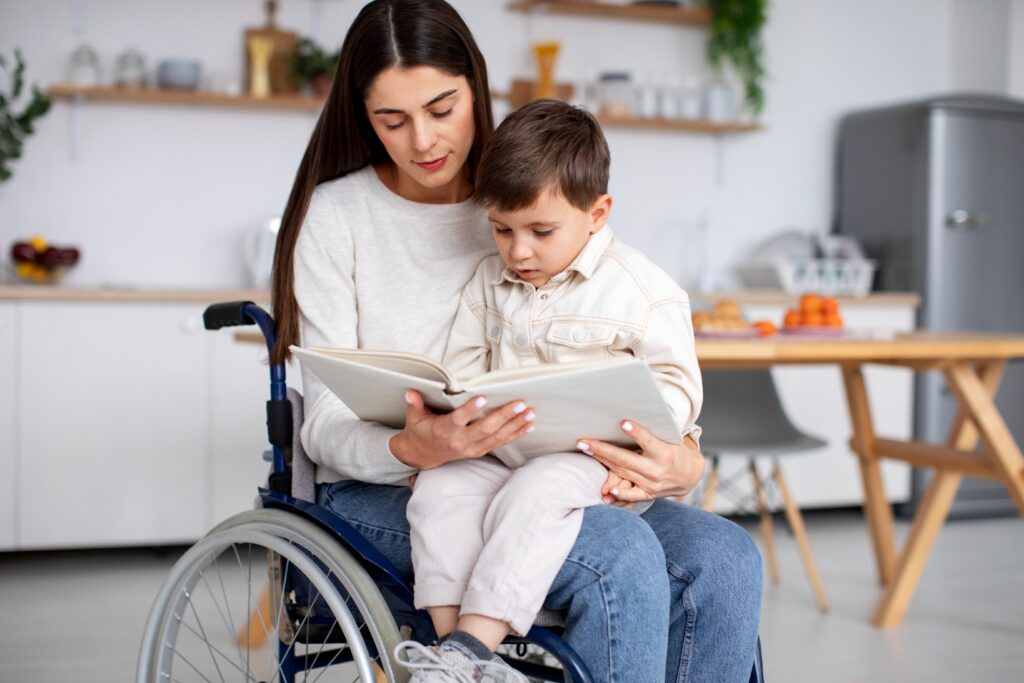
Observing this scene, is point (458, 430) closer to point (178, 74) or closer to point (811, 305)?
point (811, 305)

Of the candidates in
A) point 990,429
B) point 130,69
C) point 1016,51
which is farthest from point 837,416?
point 130,69

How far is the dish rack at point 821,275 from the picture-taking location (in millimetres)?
4133

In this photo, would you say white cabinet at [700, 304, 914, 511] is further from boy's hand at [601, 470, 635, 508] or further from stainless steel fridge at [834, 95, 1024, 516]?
boy's hand at [601, 470, 635, 508]

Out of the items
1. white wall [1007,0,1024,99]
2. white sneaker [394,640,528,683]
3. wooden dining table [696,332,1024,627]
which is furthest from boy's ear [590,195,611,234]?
white wall [1007,0,1024,99]

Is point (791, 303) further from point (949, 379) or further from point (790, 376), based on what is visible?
point (949, 379)

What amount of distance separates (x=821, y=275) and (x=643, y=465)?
3002 mm

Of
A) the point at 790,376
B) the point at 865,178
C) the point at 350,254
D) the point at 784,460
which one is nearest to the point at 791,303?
the point at 790,376

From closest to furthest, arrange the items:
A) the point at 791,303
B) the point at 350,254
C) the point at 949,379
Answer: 1. the point at 350,254
2. the point at 949,379
3. the point at 791,303

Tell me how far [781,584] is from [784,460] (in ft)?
2.70

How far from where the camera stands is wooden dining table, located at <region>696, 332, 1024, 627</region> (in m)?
2.43

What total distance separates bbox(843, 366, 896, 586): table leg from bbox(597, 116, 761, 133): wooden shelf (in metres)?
1.47

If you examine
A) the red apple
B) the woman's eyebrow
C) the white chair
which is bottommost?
the white chair

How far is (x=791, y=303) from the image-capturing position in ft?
13.0

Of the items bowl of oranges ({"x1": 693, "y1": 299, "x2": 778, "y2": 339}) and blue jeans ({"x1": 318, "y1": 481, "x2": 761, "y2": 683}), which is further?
bowl of oranges ({"x1": 693, "y1": 299, "x2": 778, "y2": 339})
